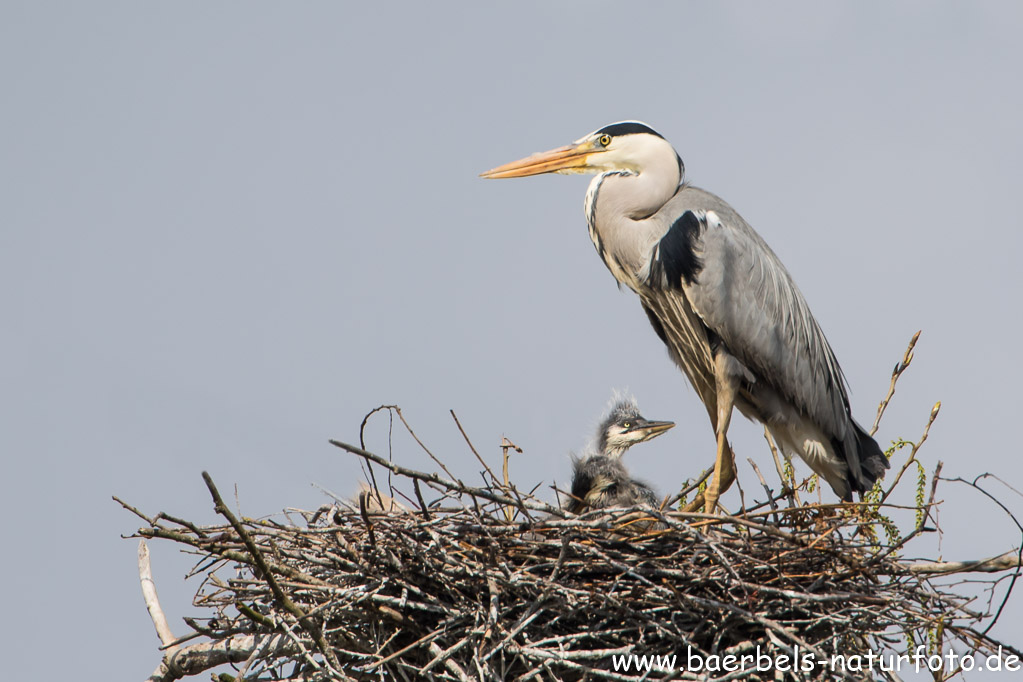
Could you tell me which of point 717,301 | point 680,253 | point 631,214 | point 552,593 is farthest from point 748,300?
point 552,593

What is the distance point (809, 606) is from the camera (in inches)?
141

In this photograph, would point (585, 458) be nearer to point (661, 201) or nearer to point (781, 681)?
point (661, 201)

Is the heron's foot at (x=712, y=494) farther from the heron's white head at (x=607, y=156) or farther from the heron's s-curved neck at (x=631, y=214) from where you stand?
the heron's white head at (x=607, y=156)

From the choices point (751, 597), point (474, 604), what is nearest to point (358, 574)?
point (474, 604)

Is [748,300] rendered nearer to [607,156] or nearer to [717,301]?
[717,301]

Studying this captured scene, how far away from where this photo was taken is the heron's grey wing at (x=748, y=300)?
5102mm

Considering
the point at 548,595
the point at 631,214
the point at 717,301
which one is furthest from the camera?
the point at 631,214

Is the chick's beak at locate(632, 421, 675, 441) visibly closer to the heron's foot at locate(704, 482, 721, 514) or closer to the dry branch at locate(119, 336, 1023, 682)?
the heron's foot at locate(704, 482, 721, 514)

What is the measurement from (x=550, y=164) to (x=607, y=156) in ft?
0.98

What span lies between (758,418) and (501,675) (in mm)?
2493

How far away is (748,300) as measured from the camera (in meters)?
5.17

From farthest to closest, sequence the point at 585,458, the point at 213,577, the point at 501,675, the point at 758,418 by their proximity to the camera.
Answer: the point at 758,418 < the point at 585,458 < the point at 213,577 < the point at 501,675

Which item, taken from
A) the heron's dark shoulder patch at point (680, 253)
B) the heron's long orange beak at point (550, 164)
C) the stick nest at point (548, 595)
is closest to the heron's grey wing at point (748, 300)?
the heron's dark shoulder patch at point (680, 253)

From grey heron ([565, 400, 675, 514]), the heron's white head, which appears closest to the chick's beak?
grey heron ([565, 400, 675, 514])
